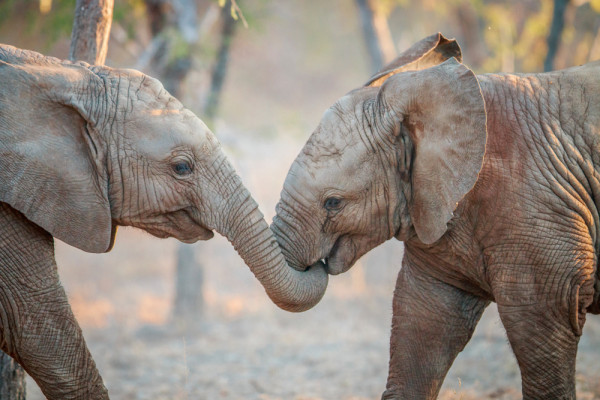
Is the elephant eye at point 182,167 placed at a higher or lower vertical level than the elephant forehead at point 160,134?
lower

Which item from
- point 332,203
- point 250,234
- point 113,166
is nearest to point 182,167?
point 113,166

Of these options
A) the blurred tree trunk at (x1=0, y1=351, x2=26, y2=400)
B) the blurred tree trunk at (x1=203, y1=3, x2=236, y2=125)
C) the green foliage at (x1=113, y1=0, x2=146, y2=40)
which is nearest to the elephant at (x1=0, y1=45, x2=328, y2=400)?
the blurred tree trunk at (x1=0, y1=351, x2=26, y2=400)

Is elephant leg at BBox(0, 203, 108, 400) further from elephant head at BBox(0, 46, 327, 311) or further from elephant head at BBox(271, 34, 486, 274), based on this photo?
elephant head at BBox(271, 34, 486, 274)

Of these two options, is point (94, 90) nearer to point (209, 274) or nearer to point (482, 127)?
point (482, 127)

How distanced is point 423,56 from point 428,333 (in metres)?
1.89

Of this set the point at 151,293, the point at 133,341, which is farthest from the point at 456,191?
the point at 151,293

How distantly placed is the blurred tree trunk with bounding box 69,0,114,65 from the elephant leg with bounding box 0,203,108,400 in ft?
5.57

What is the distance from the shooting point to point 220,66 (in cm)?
1071

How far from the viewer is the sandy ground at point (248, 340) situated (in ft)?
23.5

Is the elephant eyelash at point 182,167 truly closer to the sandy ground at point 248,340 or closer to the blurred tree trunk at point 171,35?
the sandy ground at point 248,340

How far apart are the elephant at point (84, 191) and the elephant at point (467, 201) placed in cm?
46

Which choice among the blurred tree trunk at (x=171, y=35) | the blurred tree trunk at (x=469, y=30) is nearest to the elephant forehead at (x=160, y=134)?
the blurred tree trunk at (x=171, y=35)

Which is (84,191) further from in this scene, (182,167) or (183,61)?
(183,61)

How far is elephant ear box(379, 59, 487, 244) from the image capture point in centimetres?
405
